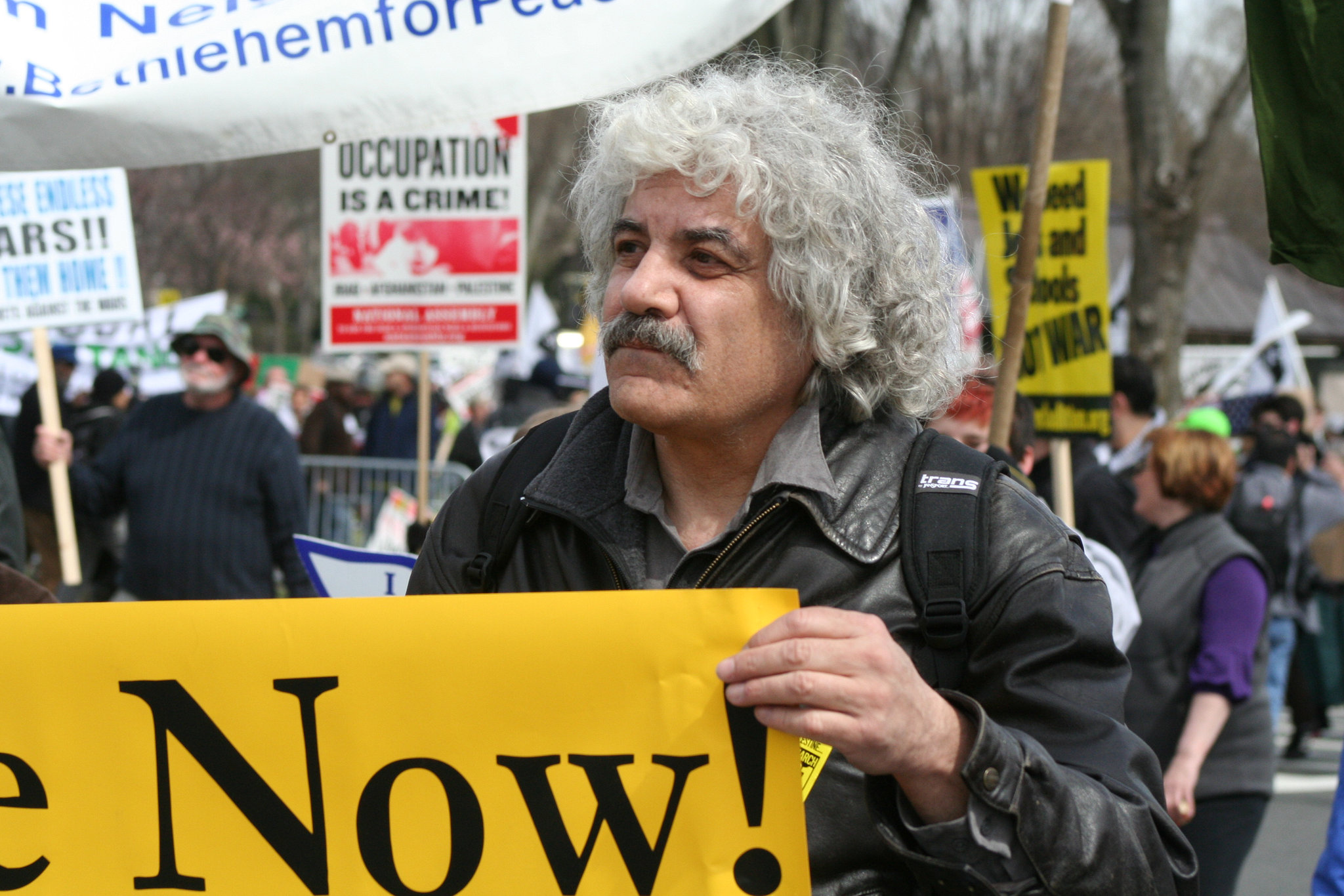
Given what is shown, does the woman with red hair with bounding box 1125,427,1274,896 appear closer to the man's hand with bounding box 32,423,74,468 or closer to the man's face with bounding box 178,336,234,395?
the man's face with bounding box 178,336,234,395

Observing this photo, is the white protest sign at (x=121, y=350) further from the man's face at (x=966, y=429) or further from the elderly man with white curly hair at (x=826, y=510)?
the elderly man with white curly hair at (x=826, y=510)

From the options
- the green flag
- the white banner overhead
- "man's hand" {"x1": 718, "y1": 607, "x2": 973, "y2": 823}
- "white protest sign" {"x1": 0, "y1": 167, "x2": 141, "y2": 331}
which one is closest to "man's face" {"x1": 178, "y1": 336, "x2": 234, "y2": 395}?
"white protest sign" {"x1": 0, "y1": 167, "x2": 141, "y2": 331}

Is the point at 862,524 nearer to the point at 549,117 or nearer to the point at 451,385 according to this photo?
the point at 451,385

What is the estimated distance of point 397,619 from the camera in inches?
66.8

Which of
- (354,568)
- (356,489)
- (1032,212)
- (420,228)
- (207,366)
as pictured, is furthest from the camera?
(356,489)

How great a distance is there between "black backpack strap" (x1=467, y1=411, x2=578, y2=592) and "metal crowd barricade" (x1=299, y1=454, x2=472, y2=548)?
7.10 meters

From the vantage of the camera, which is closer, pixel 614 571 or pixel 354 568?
pixel 614 571

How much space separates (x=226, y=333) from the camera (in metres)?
5.87

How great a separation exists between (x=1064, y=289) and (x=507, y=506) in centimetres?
357

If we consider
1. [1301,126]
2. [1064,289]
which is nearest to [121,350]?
[1064,289]

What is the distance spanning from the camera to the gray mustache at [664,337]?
6.05 ft

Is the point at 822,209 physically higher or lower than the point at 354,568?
higher

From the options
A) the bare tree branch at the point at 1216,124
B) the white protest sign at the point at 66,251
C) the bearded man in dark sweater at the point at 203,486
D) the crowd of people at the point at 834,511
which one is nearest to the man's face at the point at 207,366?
the bearded man in dark sweater at the point at 203,486

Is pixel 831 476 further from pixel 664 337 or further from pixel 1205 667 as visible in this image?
pixel 1205 667
